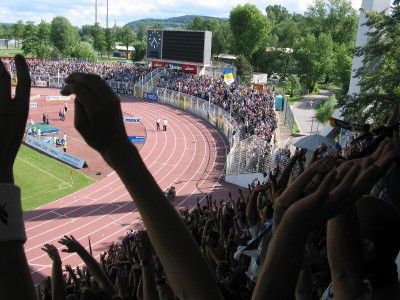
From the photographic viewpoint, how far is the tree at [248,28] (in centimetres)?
6159

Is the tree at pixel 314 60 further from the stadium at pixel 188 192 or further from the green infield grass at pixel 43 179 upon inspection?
the green infield grass at pixel 43 179

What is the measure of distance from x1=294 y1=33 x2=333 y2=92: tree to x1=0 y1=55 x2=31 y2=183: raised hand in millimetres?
55679

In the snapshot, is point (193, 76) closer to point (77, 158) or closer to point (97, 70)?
point (97, 70)

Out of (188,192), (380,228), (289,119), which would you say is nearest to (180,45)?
(289,119)

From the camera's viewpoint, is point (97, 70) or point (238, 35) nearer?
point (97, 70)

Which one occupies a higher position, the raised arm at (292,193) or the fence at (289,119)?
the raised arm at (292,193)

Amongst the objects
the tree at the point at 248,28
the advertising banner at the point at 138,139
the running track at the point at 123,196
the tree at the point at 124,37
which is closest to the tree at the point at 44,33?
the tree at the point at 124,37

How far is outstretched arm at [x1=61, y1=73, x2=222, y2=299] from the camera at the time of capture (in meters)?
1.10

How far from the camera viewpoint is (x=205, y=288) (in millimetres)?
1200

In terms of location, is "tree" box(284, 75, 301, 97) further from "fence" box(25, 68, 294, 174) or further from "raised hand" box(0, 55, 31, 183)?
"raised hand" box(0, 55, 31, 183)

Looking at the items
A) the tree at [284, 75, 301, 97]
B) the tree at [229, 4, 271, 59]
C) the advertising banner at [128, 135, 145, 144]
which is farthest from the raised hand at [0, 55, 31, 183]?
the tree at [229, 4, 271, 59]

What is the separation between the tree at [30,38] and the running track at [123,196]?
55.7 m

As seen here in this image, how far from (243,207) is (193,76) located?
124 ft

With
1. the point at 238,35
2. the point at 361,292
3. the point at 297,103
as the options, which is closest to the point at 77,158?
the point at 361,292
